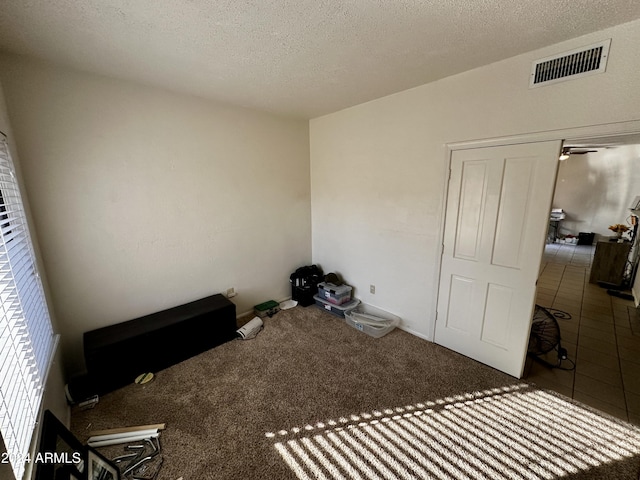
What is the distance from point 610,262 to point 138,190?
6729 millimetres

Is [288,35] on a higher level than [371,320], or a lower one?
higher

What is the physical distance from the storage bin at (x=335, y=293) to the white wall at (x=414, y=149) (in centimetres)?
16

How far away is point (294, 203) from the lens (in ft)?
12.1

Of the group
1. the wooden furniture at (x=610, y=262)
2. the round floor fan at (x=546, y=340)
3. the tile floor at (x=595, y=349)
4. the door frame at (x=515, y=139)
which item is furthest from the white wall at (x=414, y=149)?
the wooden furniture at (x=610, y=262)

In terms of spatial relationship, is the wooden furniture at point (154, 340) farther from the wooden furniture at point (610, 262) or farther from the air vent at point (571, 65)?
the wooden furniture at point (610, 262)

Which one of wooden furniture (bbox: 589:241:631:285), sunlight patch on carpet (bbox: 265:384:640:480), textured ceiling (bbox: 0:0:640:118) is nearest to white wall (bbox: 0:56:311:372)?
textured ceiling (bbox: 0:0:640:118)

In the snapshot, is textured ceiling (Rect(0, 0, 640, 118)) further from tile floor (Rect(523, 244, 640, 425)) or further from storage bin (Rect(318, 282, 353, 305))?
tile floor (Rect(523, 244, 640, 425))

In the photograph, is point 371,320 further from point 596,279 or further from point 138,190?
point 596,279

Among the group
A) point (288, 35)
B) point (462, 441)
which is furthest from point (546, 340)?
point (288, 35)

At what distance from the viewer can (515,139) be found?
201 centimetres

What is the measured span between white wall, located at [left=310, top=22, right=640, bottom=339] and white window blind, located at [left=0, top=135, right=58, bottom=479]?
2.86 meters

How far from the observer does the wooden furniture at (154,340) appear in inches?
82.1

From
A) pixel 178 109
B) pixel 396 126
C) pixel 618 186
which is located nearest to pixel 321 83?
pixel 396 126

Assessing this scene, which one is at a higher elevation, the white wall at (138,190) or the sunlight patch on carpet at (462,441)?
the white wall at (138,190)
